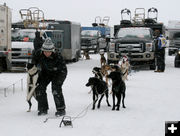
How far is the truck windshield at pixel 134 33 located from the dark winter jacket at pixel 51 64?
13731mm

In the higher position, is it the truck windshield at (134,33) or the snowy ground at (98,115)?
the truck windshield at (134,33)

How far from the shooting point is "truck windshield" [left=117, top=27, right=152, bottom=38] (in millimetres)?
22281

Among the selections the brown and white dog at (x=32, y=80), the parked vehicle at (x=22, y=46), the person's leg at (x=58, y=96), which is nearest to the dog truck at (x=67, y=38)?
the parked vehicle at (x=22, y=46)

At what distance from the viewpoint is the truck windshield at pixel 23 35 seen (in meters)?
20.4

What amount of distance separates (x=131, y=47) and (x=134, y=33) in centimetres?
141

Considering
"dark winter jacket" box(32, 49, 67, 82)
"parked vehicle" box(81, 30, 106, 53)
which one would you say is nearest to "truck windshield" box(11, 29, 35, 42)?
"dark winter jacket" box(32, 49, 67, 82)

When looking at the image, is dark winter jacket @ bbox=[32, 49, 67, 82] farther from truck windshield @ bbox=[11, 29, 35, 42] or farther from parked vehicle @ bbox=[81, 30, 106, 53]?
parked vehicle @ bbox=[81, 30, 106, 53]

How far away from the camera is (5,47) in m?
12.9

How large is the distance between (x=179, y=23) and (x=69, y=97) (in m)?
18.2

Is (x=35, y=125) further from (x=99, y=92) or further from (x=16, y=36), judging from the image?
(x=16, y=36)

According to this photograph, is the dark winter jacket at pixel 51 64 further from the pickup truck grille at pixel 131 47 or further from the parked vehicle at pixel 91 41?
the parked vehicle at pixel 91 41

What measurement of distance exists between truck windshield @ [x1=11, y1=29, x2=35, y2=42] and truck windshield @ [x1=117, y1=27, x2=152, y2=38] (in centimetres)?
451

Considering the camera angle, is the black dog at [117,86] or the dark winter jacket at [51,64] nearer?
the dark winter jacket at [51,64]

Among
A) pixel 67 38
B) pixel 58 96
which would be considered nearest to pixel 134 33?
pixel 67 38
